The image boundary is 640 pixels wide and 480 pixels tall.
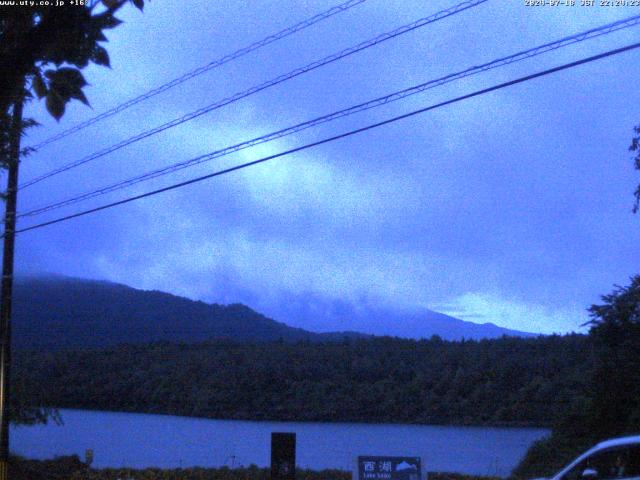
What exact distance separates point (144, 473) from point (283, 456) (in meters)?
5.65

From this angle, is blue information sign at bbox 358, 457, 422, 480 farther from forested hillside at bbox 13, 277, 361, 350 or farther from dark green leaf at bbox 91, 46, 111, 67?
forested hillside at bbox 13, 277, 361, 350

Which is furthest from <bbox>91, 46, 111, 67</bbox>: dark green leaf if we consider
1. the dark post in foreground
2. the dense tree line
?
the dense tree line

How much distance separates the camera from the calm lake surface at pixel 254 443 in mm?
21859

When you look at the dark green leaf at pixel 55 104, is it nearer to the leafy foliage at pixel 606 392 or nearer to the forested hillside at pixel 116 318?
the leafy foliage at pixel 606 392

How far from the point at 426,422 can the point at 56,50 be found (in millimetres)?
23485

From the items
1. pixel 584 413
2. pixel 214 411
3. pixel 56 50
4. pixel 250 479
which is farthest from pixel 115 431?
pixel 56 50

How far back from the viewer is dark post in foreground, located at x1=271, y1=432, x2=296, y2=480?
634 inches

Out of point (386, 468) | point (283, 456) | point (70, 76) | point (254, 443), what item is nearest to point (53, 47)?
point (70, 76)

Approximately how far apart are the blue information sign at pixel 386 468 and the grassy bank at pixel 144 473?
168 inches

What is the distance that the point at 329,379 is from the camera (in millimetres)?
31922

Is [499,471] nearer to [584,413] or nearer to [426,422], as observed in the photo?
[584,413]

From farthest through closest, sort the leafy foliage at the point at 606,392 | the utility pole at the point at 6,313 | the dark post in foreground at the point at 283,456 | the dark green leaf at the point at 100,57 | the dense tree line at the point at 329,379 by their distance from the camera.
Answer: the dense tree line at the point at 329,379 < the utility pole at the point at 6,313 < the leafy foliage at the point at 606,392 < the dark post in foreground at the point at 283,456 < the dark green leaf at the point at 100,57

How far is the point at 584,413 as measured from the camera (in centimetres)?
1856

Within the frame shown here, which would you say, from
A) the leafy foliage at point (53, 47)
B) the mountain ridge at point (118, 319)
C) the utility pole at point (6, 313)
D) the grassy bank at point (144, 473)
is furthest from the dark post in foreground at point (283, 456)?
the mountain ridge at point (118, 319)
